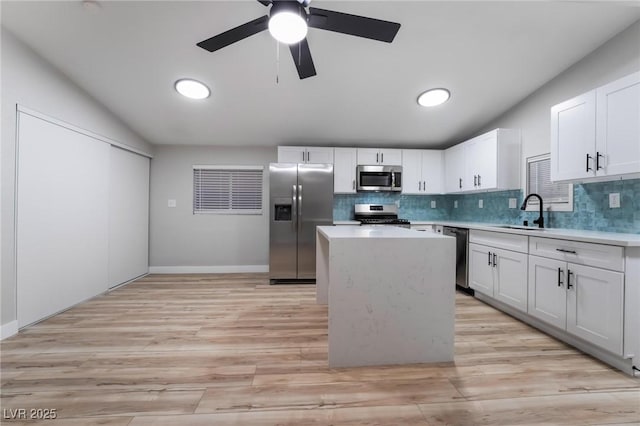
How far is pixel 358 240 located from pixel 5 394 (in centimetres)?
219

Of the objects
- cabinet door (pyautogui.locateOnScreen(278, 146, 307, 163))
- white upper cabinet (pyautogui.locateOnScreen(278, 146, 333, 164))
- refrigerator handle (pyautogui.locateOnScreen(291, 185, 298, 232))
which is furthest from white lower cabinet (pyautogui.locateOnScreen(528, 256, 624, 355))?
cabinet door (pyautogui.locateOnScreen(278, 146, 307, 163))

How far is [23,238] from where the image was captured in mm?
2387

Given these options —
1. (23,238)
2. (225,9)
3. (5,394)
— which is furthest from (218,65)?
(5,394)

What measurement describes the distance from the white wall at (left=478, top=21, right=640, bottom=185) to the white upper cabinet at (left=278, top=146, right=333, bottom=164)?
7.92 ft

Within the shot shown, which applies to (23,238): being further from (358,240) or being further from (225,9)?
(358,240)

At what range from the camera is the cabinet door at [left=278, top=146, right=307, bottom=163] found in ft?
14.0

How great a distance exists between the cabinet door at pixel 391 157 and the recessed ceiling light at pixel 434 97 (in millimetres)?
977

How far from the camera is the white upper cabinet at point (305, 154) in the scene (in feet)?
14.0

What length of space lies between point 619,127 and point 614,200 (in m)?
0.69

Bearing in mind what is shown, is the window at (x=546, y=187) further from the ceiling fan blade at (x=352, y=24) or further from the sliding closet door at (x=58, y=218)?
the sliding closet door at (x=58, y=218)

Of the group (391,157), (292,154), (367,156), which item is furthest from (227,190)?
(391,157)

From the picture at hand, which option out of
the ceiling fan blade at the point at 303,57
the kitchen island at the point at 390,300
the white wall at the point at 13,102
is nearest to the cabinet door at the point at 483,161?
the kitchen island at the point at 390,300

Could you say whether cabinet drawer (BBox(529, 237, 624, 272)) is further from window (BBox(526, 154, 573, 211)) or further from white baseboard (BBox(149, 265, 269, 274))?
white baseboard (BBox(149, 265, 269, 274))

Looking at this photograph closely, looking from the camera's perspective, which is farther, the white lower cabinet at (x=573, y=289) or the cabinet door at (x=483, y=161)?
the cabinet door at (x=483, y=161)
